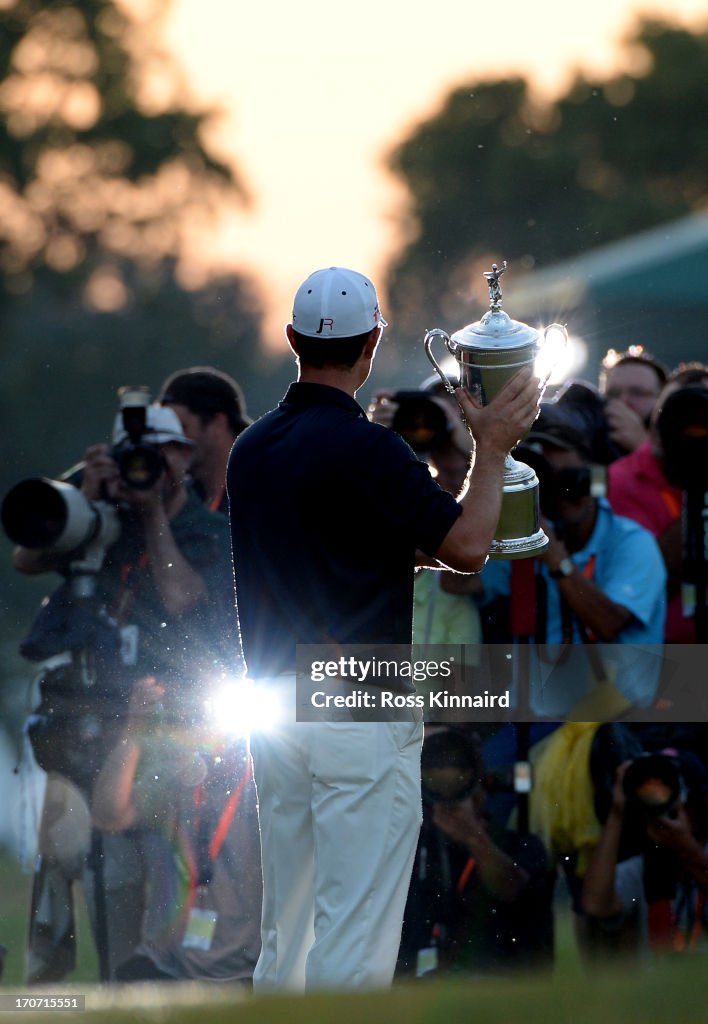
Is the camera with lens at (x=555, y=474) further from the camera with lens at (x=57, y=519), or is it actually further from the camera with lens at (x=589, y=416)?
the camera with lens at (x=57, y=519)

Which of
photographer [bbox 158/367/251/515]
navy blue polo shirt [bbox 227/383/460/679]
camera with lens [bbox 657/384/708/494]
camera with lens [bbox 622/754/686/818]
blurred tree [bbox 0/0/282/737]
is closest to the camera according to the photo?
navy blue polo shirt [bbox 227/383/460/679]

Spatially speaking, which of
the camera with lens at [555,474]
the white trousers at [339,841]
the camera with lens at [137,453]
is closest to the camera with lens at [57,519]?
the camera with lens at [137,453]

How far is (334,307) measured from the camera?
3.45m

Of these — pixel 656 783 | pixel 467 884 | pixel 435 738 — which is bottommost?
pixel 467 884

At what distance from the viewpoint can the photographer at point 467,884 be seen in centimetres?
466

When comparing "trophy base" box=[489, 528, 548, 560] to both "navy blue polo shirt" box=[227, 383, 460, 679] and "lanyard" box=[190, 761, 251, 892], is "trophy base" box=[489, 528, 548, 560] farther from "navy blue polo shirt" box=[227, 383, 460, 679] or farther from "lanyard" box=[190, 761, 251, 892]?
"lanyard" box=[190, 761, 251, 892]

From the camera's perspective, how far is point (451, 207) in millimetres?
28578

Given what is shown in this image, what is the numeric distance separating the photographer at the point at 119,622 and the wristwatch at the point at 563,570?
83 centimetres

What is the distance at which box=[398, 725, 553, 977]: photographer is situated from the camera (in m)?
4.66

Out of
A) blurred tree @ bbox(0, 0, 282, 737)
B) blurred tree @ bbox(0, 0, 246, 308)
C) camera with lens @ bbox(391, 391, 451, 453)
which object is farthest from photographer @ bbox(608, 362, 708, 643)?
blurred tree @ bbox(0, 0, 246, 308)

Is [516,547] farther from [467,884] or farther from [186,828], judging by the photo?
[186,828]

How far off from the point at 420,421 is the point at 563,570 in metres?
0.52

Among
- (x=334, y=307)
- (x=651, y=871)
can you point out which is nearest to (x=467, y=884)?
(x=651, y=871)

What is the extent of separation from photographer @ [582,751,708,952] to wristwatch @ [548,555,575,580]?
479 mm
